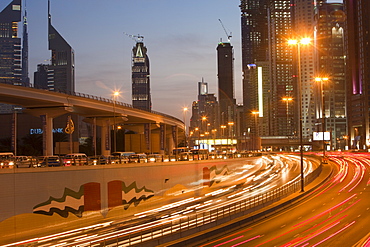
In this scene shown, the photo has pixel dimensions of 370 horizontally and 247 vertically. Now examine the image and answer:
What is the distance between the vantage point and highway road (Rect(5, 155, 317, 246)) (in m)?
27.5

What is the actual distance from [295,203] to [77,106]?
36532mm

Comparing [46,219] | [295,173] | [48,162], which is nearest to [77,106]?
[48,162]

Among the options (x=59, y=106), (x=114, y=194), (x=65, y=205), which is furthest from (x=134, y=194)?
(x=59, y=106)

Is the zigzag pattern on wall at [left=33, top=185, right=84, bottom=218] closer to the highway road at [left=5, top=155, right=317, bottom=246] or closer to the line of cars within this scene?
the highway road at [left=5, top=155, right=317, bottom=246]

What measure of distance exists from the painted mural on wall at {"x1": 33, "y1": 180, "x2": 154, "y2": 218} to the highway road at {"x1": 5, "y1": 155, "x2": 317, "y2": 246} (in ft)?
7.31

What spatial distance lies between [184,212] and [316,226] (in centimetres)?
1353

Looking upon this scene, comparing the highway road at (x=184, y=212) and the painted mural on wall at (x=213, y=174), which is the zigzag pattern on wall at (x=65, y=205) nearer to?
the highway road at (x=184, y=212)

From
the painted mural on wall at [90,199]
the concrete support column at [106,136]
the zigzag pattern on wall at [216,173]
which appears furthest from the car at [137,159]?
the concrete support column at [106,136]

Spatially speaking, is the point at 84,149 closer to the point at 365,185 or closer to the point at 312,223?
the point at 365,185

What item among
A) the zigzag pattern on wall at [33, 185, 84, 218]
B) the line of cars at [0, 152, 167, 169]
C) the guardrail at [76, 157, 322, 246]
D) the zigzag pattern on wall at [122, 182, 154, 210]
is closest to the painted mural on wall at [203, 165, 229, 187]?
the line of cars at [0, 152, 167, 169]

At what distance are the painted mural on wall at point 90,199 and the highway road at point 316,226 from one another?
14713mm

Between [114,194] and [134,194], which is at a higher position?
[114,194]

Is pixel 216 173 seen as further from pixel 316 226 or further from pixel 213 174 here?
pixel 316 226

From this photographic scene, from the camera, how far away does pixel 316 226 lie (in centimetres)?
3212
